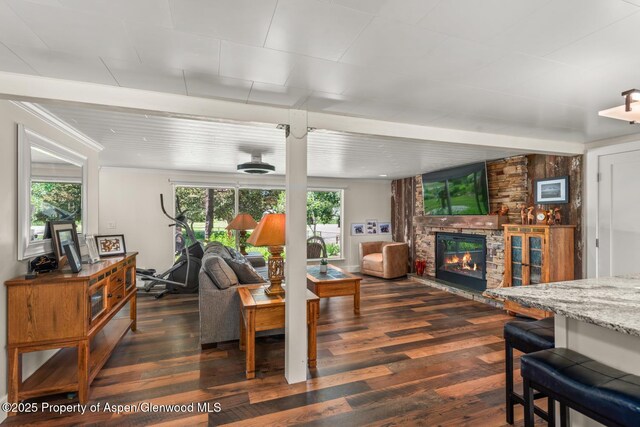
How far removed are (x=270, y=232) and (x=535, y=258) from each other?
3517mm

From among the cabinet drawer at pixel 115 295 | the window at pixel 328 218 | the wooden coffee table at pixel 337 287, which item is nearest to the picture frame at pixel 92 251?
the cabinet drawer at pixel 115 295

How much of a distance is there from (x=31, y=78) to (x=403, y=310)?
14.7 feet

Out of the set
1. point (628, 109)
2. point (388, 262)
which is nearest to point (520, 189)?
point (388, 262)

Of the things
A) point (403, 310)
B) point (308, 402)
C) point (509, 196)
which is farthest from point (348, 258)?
point (308, 402)

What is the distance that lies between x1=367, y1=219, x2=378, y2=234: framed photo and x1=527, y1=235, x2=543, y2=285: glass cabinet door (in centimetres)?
387

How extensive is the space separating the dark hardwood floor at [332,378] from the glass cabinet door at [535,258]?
691 mm

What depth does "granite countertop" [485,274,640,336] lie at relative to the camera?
1261 millimetres

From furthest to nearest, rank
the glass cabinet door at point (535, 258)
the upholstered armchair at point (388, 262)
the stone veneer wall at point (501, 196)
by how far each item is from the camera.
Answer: the upholstered armchair at point (388, 262), the stone veneer wall at point (501, 196), the glass cabinet door at point (535, 258)

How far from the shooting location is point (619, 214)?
3.36 metres

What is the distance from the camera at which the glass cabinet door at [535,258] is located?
3895 millimetres

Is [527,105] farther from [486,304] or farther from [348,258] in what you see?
[348,258]

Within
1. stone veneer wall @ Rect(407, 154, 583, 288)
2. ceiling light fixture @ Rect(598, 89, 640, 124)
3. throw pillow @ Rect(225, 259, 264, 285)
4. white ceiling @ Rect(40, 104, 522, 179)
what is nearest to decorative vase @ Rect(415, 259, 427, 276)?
stone veneer wall @ Rect(407, 154, 583, 288)

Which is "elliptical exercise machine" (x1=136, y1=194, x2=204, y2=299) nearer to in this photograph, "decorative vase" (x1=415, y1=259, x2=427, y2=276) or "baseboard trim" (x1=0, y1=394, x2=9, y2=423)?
"baseboard trim" (x1=0, y1=394, x2=9, y2=423)

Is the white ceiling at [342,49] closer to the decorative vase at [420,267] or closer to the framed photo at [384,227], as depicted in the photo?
the decorative vase at [420,267]
